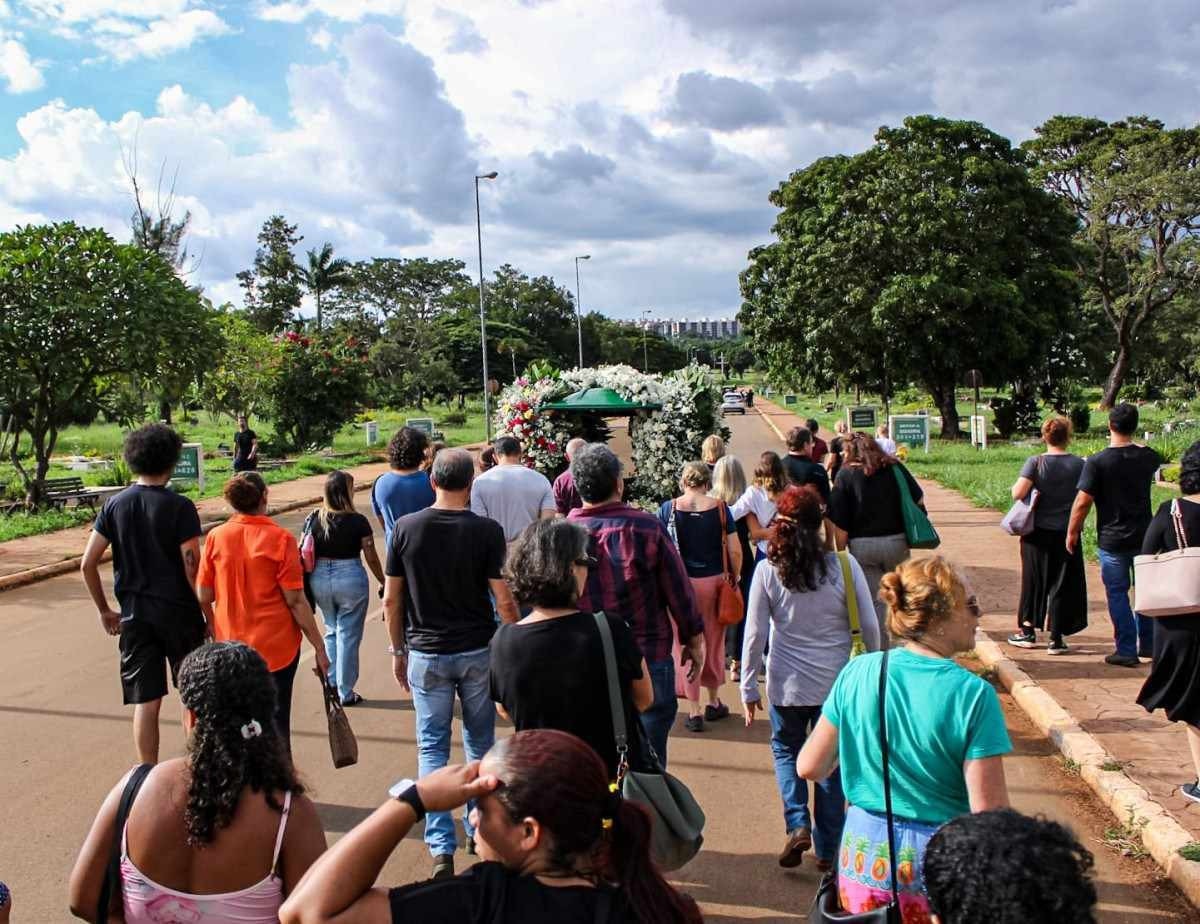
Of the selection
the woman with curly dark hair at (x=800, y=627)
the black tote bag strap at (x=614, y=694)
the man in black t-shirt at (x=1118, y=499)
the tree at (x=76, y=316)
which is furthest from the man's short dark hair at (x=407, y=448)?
the tree at (x=76, y=316)

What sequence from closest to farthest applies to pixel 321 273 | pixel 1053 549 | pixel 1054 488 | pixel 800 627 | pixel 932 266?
pixel 800 627 → pixel 1054 488 → pixel 1053 549 → pixel 932 266 → pixel 321 273

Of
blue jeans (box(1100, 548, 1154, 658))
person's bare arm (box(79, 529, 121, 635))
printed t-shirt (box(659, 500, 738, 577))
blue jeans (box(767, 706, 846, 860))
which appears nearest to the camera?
blue jeans (box(767, 706, 846, 860))

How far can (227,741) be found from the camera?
94.7 inches

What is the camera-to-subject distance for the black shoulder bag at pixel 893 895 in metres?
2.43

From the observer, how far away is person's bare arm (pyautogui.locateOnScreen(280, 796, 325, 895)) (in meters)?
2.40

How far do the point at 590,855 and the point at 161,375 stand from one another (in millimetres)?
16866

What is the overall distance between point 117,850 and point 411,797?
0.88 meters

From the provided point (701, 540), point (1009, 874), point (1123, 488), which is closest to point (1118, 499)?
point (1123, 488)

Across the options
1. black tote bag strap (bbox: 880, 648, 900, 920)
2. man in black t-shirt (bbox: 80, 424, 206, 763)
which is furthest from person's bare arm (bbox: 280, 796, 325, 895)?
man in black t-shirt (bbox: 80, 424, 206, 763)

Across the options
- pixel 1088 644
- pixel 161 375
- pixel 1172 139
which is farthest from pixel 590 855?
pixel 1172 139

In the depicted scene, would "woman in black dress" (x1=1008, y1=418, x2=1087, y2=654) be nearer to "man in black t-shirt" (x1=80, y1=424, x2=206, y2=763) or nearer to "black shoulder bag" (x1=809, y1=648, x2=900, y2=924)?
"black shoulder bag" (x1=809, y1=648, x2=900, y2=924)

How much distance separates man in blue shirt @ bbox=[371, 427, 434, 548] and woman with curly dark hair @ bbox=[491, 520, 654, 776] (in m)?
2.92

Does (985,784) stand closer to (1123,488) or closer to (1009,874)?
(1009,874)

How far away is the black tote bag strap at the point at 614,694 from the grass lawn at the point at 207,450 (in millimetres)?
14554
